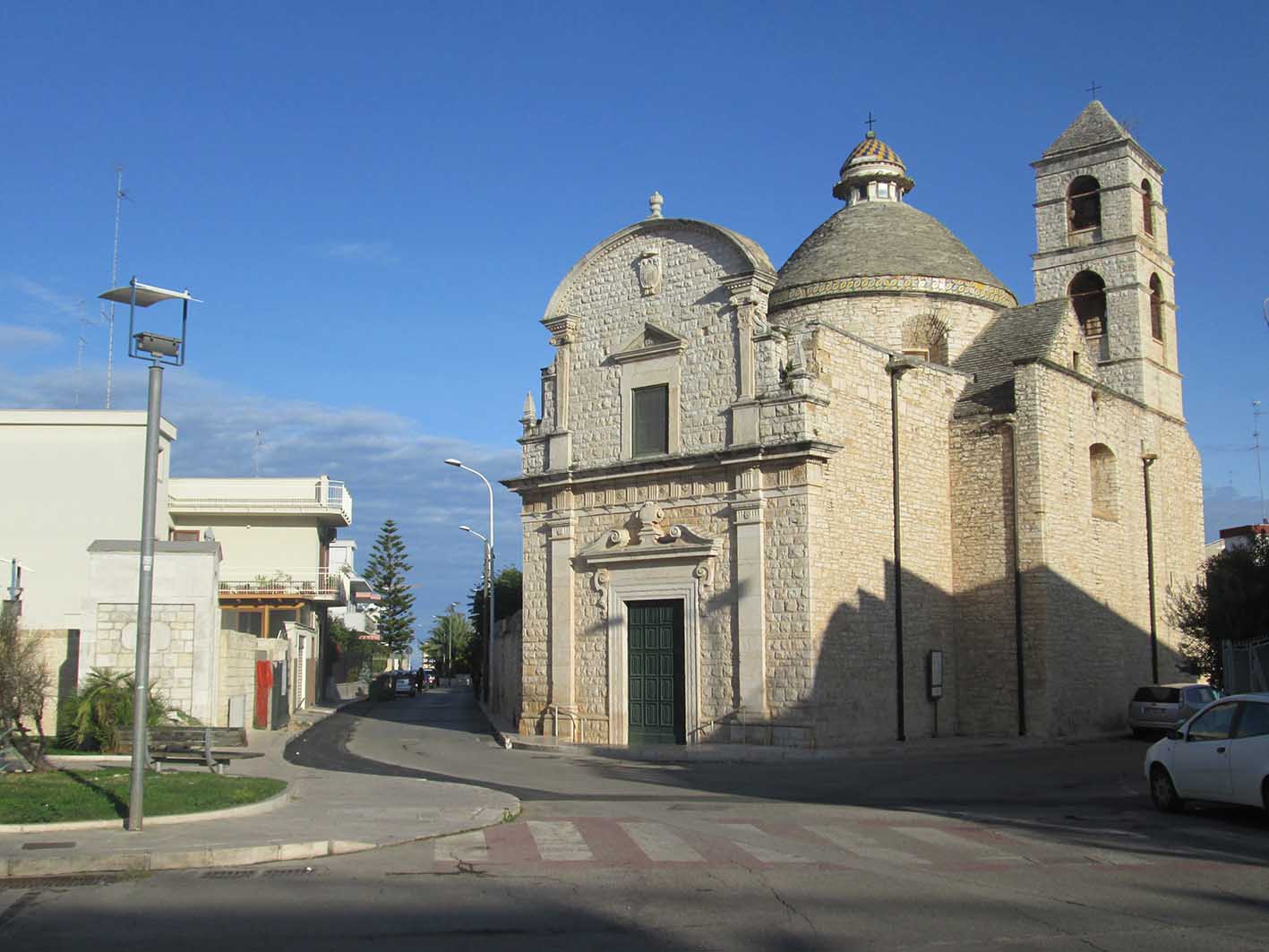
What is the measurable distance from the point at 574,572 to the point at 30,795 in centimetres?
1514

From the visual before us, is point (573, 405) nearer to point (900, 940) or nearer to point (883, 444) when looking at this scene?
point (883, 444)

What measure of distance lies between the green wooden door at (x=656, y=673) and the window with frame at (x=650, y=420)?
3.43 m

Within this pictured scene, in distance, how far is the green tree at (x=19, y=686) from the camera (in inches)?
634

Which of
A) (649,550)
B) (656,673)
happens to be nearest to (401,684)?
(656,673)

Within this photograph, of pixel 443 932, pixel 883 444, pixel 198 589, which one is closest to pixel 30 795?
pixel 443 932

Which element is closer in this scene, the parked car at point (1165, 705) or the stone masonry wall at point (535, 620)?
the parked car at point (1165, 705)

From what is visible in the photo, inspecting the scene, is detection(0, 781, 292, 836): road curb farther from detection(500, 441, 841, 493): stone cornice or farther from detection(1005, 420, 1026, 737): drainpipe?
detection(1005, 420, 1026, 737): drainpipe

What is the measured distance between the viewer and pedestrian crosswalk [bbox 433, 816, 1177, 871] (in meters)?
10.5

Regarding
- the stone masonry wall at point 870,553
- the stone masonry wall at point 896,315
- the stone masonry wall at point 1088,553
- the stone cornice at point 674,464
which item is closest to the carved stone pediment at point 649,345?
the stone cornice at point 674,464

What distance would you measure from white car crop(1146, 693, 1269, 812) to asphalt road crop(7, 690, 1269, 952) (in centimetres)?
35

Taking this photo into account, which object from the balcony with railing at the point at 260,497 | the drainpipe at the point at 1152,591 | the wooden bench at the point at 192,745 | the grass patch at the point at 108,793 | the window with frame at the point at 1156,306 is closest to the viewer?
the grass patch at the point at 108,793

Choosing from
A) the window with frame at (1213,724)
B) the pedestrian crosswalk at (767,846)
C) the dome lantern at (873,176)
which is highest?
the dome lantern at (873,176)

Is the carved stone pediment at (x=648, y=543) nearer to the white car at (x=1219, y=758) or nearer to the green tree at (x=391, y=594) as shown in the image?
the white car at (x=1219, y=758)

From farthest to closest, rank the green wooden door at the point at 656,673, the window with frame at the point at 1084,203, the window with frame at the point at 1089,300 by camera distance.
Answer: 1. the window with frame at the point at 1084,203
2. the window with frame at the point at 1089,300
3. the green wooden door at the point at 656,673
